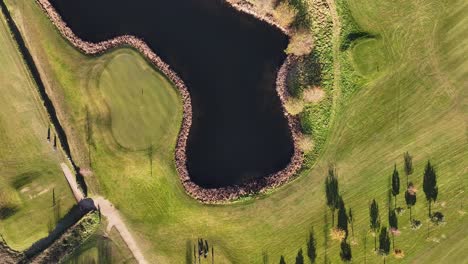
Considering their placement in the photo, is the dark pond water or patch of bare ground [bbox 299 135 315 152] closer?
patch of bare ground [bbox 299 135 315 152]

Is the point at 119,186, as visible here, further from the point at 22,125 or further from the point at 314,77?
the point at 314,77

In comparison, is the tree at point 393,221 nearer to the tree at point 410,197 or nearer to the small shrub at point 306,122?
the tree at point 410,197

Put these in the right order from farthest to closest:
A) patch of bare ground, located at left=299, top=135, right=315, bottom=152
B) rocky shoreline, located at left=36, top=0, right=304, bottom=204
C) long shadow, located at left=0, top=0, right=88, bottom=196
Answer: patch of bare ground, located at left=299, top=135, right=315, bottom=152, rocky shoreline, located at left=36, top=0, right=304, bottom=204, long shadow, located at left=0, top=0, right=88, bottom=196

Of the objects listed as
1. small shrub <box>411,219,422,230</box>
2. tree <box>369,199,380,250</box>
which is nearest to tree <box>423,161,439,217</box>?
small shrub <box>411,219,422,230</box>

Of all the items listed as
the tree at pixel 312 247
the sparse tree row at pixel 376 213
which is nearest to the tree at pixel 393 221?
the sparse tree row at pixel 376 213

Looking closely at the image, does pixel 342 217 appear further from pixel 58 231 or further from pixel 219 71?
pixel 58 231

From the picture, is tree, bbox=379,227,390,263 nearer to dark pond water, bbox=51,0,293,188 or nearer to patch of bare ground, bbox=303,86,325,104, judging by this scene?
dark pond water, bbox=51,0,293,188
